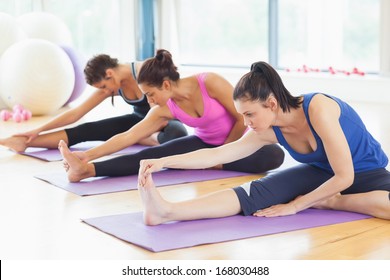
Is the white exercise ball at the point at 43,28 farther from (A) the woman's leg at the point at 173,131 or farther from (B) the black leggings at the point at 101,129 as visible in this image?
(A) the woman's leg at the point at 173,131

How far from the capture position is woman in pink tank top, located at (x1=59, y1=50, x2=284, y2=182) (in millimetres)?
3510

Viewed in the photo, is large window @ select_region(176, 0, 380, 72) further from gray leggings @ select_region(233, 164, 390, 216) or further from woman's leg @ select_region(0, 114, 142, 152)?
gray leggings @ select_region(233, 164, 390, 216)

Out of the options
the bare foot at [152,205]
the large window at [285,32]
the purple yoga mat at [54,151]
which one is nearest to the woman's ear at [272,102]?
the bare foot at [152,205]

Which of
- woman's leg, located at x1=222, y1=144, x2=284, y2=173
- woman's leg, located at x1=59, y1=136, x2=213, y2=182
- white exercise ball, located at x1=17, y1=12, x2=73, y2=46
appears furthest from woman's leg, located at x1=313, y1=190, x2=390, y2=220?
white exercise ball, located at x1=17, y1=12, x2=73, y2=46

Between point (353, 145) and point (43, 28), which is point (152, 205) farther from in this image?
point (43, 28)

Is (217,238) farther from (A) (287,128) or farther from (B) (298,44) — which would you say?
(B) (298,44)

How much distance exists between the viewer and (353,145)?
2650mm

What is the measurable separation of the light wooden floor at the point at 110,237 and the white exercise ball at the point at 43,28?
12.2 feet

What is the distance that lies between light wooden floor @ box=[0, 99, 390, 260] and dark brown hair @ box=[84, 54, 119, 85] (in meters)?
0.74

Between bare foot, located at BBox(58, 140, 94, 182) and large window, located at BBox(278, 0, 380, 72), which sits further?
large window, located at BBox(278, 0, 380, 72)

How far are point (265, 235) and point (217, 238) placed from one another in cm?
18

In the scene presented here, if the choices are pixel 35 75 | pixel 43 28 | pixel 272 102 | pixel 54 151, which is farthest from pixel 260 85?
pixel 43 28

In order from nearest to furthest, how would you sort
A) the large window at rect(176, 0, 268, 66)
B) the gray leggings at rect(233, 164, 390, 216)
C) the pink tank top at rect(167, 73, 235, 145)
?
the gray leggings at rect(233, 164, 390, 216) < the pink tank top at rect(167, 73, 235, 145) < the large window at rect(176, 0, 268, 66)

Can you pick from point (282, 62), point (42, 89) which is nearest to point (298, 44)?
point (282, 62)
